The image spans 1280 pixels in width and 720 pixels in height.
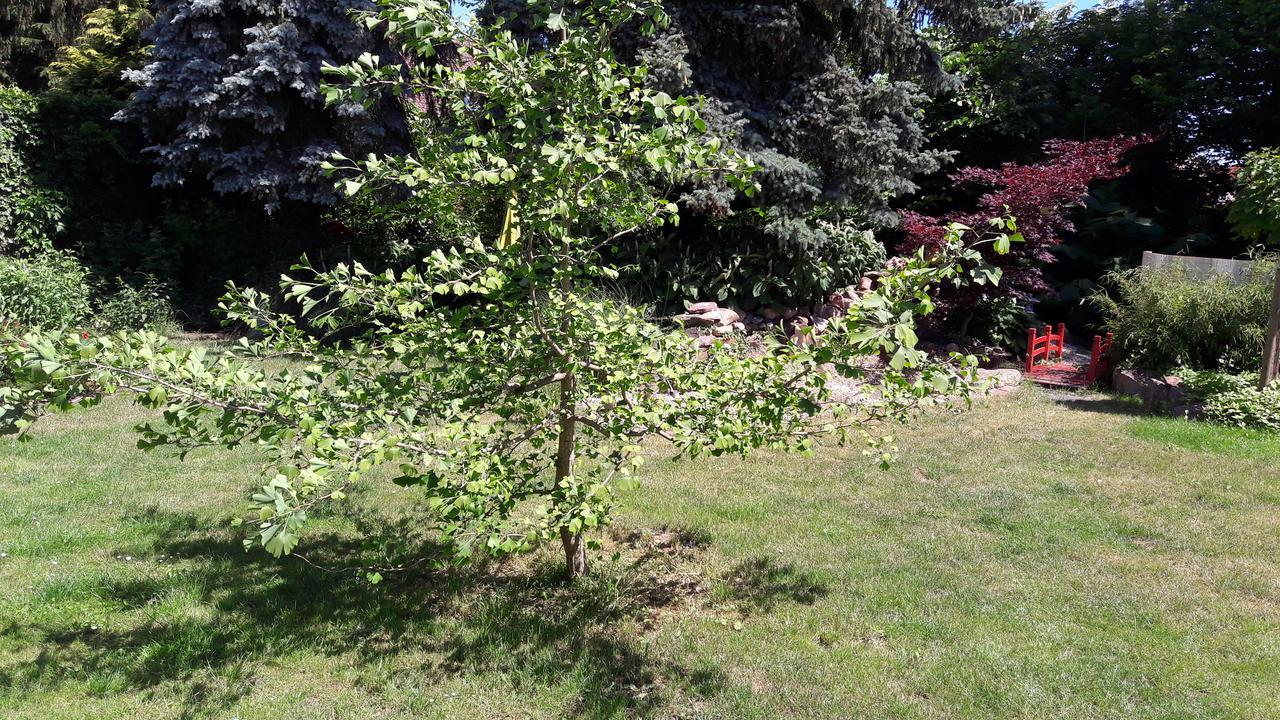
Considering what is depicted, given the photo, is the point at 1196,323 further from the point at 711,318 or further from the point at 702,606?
the point at 702,606

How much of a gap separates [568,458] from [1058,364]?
28.6ft

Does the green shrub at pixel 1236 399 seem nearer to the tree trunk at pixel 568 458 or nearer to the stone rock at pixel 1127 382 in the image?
the stone rock at pixel 1127 382

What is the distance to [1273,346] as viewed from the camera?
7.10 metres

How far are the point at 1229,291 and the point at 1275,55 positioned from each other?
803cm

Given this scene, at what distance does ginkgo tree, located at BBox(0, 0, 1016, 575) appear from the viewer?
2.71 m

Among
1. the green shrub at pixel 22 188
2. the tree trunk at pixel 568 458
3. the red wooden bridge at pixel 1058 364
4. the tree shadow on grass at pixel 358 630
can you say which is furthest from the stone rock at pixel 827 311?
the green shrub at pixel 22 188

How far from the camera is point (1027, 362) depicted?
1017cm

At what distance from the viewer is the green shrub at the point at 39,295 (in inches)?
325

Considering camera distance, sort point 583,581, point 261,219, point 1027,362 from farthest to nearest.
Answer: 1. point 261,219
2. point 1027,362
3. point 583,581

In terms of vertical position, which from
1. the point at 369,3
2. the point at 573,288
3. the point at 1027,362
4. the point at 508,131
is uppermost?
the point at 369,3

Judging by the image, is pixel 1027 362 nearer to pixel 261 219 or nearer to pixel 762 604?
pixel 762 604

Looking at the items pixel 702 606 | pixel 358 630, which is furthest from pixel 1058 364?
pixel 358 630

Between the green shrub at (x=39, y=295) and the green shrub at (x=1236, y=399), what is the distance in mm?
10423

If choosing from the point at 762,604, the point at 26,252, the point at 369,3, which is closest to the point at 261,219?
the point at 26,252
